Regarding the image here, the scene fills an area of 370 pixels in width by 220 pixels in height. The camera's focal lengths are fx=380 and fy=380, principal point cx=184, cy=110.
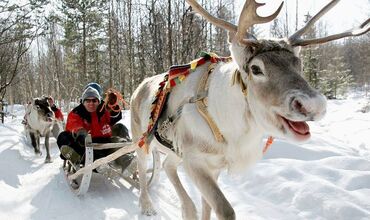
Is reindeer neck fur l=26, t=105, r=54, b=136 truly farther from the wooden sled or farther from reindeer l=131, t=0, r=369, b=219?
reindeer l=131, t=0, r=369, b=219

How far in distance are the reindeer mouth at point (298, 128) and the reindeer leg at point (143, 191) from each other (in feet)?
8.36

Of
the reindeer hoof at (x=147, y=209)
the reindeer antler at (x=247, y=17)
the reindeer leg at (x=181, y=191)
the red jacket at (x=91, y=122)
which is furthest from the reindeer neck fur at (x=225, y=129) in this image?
the red jacket at (x=91, y=122)

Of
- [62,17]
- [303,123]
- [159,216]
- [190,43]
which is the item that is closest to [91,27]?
[62,17]

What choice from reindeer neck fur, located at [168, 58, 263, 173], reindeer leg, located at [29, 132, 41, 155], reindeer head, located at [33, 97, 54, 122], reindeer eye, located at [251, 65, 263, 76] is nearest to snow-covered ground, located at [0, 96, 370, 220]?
reindeer neck fur, located at [168, 58, 263, 173]

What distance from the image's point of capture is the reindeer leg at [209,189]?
281 cm

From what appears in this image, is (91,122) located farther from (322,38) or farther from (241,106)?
(322,38)

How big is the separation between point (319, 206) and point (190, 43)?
9146 mm

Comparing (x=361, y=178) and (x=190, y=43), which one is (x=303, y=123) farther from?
(x=190, y=43)

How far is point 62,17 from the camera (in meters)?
27.9

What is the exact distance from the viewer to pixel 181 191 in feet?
12.8

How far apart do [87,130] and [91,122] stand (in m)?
0.14

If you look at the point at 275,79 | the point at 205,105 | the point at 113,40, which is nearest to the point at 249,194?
the point at 205,105

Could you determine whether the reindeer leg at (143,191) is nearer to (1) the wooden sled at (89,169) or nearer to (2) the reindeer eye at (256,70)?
(1) the wooden sled at (89,169)

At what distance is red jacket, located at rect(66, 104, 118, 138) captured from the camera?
5.69 metres
